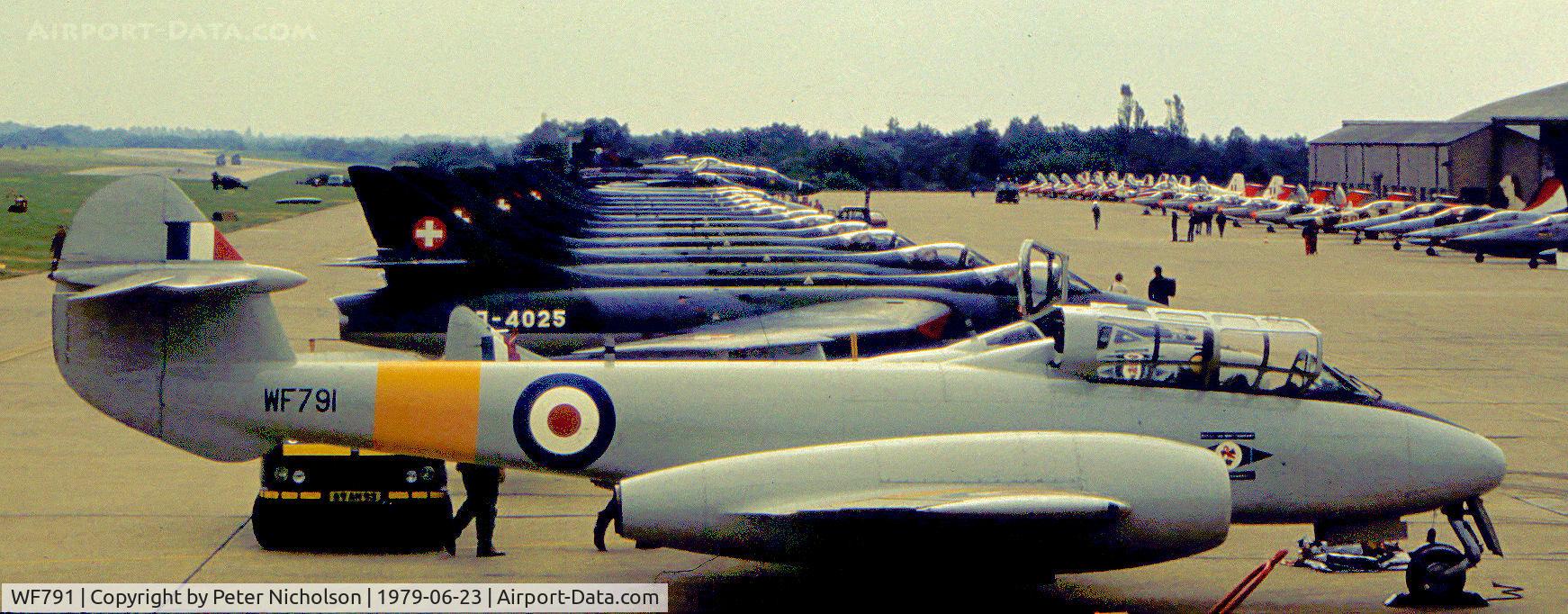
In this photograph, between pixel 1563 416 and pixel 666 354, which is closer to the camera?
pixel 666 354

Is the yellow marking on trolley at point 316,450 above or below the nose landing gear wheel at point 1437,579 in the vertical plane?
A: above

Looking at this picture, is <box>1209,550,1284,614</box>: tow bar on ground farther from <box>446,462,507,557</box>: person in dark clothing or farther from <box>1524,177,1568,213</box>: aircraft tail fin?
<box>1524,177,1568,213</box>: aircraft tail fin

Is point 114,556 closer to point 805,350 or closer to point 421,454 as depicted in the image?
point 421,454

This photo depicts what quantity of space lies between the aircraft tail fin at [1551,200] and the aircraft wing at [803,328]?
164ft

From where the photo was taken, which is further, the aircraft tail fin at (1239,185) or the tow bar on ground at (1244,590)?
the aircraft tail fin at (1239,185)

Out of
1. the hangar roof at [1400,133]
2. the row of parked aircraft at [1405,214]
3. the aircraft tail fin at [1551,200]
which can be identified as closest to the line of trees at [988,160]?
the hangar roof at [1400,133]

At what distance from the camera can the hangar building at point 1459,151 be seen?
97.4 meters

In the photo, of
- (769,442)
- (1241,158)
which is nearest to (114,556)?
(769,442)

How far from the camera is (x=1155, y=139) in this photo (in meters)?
198

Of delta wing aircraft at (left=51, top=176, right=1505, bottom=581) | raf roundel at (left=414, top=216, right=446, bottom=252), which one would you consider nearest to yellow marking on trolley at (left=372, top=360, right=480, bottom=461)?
delta wing aircraft at (left=51, top=176, right=1505, bottom=581)

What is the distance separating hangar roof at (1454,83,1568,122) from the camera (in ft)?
307

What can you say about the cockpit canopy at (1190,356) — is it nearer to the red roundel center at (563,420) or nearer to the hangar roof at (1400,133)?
the red roundel center at (563,420)

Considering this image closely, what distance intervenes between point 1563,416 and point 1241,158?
171m

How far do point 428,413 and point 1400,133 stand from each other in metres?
131
